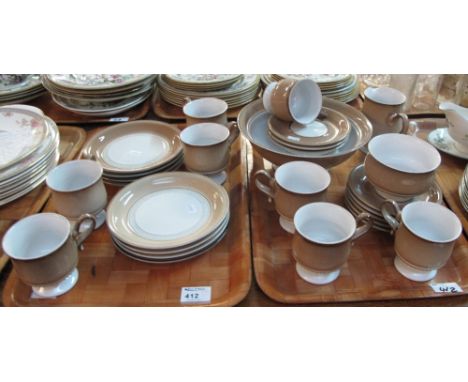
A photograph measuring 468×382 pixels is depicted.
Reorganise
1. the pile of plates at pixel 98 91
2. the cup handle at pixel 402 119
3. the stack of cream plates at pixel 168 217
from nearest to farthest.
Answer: the stack of cream plates at pixel 168 217 → the cup handle at pixel 402 119 → the pile of plates at pixel 98 91

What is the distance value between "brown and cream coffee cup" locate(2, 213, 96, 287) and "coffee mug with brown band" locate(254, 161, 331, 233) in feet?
1.15

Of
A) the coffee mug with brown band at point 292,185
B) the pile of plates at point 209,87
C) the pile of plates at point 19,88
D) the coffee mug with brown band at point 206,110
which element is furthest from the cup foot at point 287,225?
the pile of plates at point 19,88

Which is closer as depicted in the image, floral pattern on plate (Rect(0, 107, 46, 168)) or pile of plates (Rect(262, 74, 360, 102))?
floral pattern on plate (Rect(0, 107, 46, 168))

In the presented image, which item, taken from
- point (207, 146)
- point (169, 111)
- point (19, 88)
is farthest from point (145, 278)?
point (19, 88)

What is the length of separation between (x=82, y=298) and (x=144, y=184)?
0.28 m

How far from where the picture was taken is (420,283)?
694mm

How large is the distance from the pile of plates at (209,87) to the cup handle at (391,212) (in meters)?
0.63

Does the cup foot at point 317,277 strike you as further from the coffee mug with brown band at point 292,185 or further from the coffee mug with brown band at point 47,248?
the coffee mug with brown band at point 47,248

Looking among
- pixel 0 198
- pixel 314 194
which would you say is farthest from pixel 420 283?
pixel 0 198

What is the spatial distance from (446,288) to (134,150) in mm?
761

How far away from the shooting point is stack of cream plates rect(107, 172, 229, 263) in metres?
0.72

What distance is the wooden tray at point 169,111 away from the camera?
1.19m

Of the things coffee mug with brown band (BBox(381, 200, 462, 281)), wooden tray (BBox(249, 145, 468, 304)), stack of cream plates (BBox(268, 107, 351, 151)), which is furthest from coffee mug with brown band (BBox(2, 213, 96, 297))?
coffee mug with brown band (BBox(381, 200, 462, 281))

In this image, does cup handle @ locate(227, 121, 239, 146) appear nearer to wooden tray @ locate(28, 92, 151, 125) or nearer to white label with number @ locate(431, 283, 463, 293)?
wooden tray @ locate(28, 92, 151, 125)
